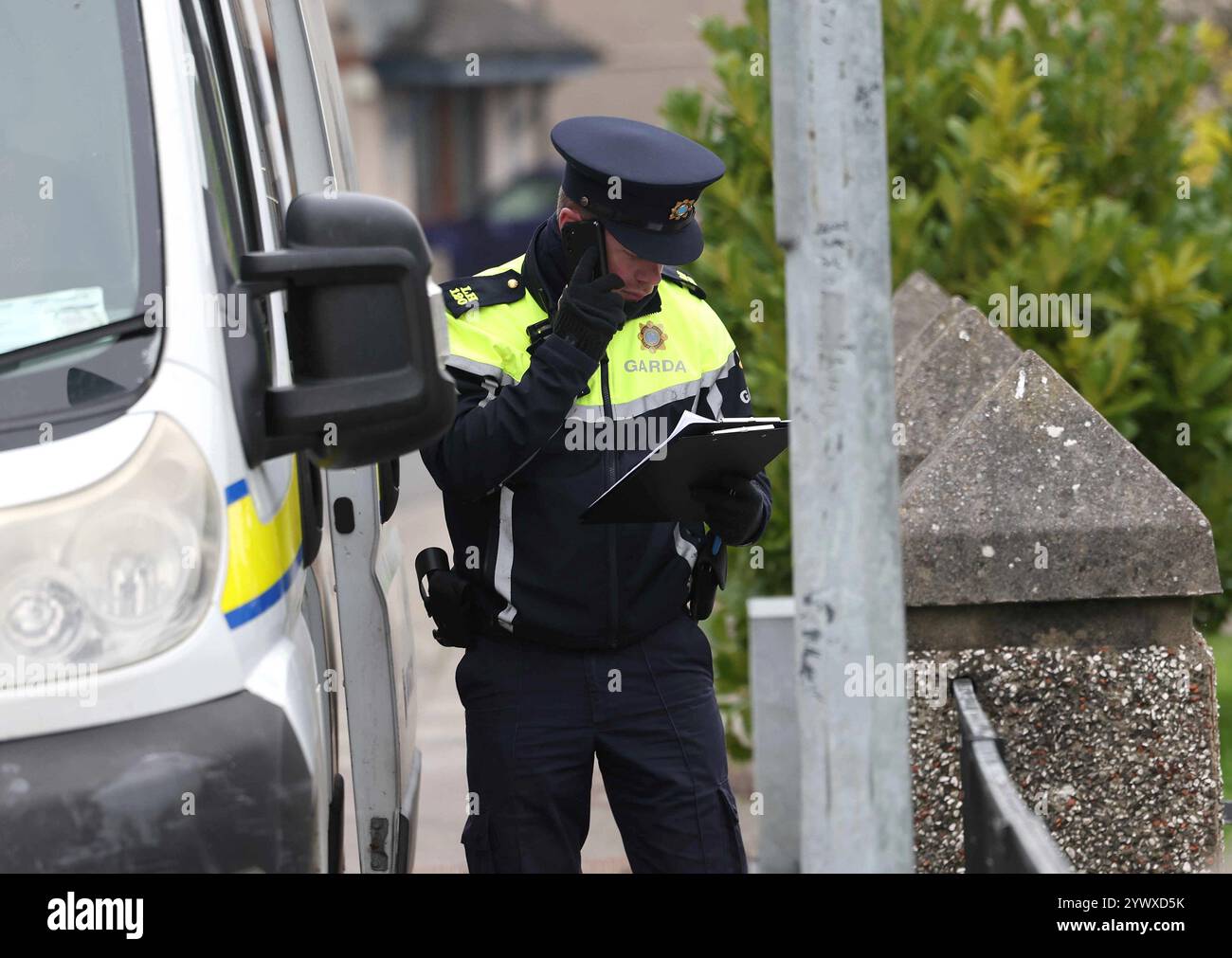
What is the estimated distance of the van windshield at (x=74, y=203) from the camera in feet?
8.11

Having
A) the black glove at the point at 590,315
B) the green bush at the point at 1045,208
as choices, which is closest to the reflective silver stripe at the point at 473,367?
the black glove at the point at 590,315

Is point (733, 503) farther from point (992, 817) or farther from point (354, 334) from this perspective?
point (354, 334)

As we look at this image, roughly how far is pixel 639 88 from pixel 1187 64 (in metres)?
30.5

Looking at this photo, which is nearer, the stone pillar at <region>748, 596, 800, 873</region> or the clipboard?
the clipboard

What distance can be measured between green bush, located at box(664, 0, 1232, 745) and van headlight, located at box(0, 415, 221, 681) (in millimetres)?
3228

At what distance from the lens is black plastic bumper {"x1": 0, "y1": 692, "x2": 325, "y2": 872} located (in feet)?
7.48

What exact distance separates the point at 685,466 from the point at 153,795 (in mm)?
1155

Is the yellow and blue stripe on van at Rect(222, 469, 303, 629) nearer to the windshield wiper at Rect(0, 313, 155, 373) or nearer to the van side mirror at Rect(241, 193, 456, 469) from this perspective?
the van side mirror at Rect(241, 193, 456, 469)

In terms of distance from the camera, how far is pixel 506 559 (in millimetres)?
3303

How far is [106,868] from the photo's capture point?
2.31 m

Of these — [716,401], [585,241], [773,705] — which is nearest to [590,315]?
[585,241]

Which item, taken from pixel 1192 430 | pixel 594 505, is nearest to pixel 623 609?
pixel 594 505
